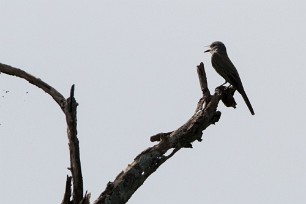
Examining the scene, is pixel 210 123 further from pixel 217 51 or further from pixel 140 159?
pixel 217 51

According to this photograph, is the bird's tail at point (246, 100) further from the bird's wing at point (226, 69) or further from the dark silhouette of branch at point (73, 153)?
the dark silhouette of branch at point (73, 153)

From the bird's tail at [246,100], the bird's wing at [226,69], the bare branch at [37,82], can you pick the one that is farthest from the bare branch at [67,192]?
the bird's tail at [246,100]

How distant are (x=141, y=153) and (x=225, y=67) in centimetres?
554

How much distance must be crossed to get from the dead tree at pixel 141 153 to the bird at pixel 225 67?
136 inches

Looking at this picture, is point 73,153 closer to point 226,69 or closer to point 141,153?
point 141,153

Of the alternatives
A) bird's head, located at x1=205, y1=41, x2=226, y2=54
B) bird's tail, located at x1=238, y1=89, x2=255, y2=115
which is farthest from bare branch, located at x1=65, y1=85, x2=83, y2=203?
bird's head, located at x1=205, y1=41, x2=226, y2=54

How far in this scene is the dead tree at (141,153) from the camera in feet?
31.0

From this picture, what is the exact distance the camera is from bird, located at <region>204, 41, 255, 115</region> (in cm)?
1452

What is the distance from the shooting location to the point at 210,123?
10.5 metres

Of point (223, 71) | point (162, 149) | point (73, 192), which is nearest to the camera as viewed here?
point (73, 192)

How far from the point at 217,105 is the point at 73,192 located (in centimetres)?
239

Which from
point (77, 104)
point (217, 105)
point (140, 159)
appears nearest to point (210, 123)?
point (217, 105)

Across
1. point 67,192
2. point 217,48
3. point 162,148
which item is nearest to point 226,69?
point 217,48

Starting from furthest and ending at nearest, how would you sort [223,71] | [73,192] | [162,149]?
[223,71]
[162,149]
[73,192]
